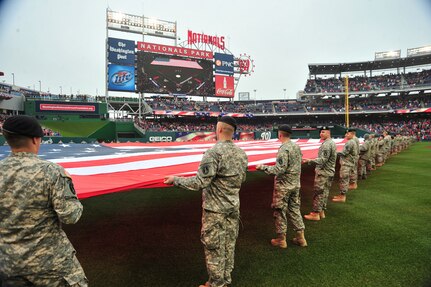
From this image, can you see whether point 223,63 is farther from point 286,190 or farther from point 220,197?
point 220,197

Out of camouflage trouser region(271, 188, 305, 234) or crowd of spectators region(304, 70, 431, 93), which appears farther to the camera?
crowd of spectators region(304, 70, 431, 93)

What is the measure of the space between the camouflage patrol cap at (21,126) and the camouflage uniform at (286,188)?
9.24ft

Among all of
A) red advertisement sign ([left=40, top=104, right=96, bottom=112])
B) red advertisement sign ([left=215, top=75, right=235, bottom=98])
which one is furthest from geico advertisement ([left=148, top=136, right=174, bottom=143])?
red advertisement sign ([left=40, top=104, right=96, bottom=112])

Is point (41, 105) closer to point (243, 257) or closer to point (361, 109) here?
point (243, 257)

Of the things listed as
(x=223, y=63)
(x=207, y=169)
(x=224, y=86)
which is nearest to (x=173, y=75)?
(x=224, y=86)

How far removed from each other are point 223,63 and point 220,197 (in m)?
35.8

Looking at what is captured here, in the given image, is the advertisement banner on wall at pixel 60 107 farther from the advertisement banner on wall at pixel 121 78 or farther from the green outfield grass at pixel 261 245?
the green outfield grass at pixel 261 245

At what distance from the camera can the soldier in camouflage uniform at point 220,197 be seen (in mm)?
2377

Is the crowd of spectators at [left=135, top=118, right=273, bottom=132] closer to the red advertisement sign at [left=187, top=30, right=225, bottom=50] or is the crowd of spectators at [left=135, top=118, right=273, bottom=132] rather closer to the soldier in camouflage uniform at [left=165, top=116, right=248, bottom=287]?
the red advertisement sign at [left=187, top=30, right=225, bottom=50]

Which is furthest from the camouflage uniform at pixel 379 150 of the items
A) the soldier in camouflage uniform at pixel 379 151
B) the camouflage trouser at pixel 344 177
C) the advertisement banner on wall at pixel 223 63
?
the advertisement banner on wall at pixel 223 63

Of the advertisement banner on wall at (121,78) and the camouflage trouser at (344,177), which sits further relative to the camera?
the advertisement banner on wall at (121,78)

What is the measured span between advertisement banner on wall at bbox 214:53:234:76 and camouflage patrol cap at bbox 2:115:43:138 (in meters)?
35.8

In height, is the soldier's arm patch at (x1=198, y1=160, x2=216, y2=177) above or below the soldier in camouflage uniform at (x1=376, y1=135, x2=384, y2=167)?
above

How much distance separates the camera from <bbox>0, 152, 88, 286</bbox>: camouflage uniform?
1.47m
